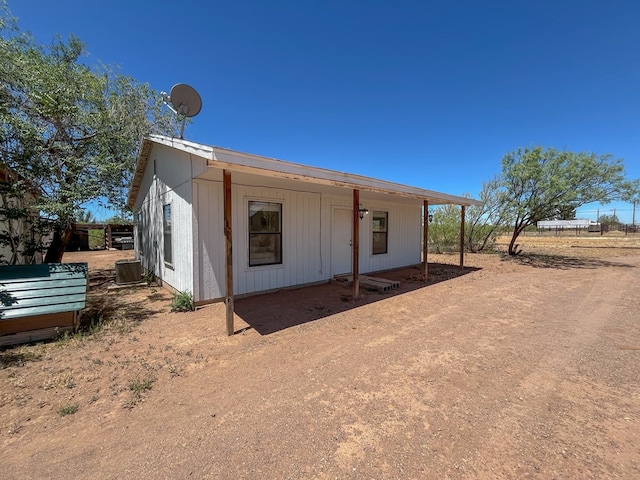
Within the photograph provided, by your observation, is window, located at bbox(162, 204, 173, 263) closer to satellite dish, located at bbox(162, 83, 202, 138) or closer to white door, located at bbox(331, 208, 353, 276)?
satellite dish, located at bbox(162, 83, 202, 138)

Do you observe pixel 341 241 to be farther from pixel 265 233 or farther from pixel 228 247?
pixel 228 247

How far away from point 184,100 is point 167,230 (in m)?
3.00

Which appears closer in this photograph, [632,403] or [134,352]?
[632,403]

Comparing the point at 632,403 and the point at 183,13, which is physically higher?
the point at 183,13

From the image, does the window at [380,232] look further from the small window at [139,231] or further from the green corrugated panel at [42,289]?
the small window at [139,231]

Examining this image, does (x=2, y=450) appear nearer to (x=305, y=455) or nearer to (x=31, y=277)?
(x=305, y=455)

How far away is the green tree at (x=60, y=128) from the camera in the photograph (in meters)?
5.66

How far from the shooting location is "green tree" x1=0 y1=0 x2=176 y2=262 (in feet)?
18.6

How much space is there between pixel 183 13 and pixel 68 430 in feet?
29.4

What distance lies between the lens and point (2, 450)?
1.91m

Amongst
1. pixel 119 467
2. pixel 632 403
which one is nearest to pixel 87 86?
pixel 119 467

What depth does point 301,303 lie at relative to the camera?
5.61 meters

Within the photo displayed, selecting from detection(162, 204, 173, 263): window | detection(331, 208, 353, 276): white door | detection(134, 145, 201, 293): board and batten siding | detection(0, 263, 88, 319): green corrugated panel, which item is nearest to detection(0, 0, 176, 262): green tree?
detection(134, 145, 201, 293): board and batten siding

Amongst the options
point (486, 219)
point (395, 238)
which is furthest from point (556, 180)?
point (395, 238)
